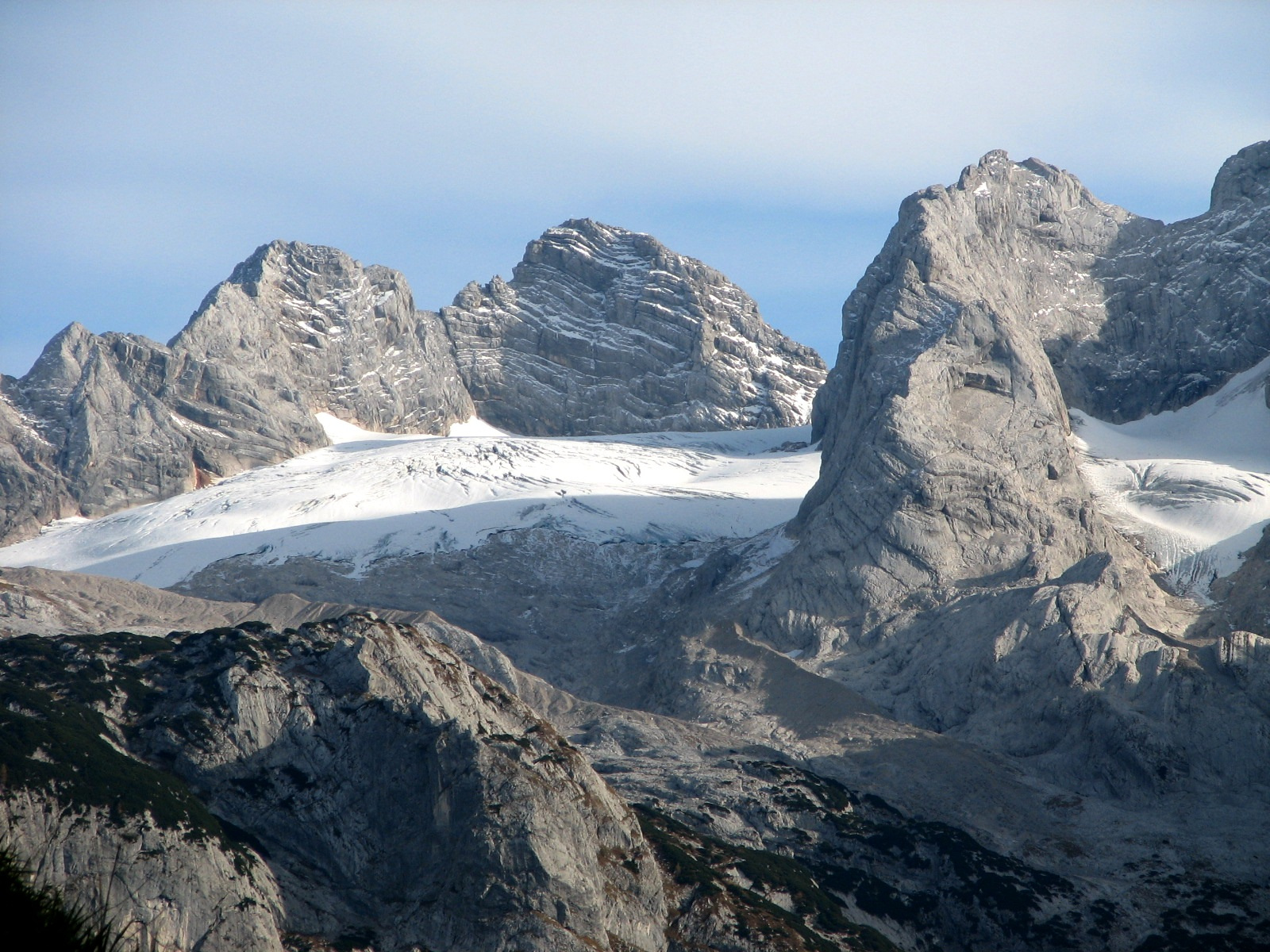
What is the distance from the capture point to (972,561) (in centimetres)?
14175

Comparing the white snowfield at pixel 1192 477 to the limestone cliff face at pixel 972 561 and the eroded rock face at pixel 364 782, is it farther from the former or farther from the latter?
the eroded rock face at pixel 364 782

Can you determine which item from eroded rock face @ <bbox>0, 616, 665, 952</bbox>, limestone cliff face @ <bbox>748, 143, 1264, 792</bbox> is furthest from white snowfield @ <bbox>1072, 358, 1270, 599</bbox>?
eroded rock face @ <bbox>0, 616, 665, 952</bbox>

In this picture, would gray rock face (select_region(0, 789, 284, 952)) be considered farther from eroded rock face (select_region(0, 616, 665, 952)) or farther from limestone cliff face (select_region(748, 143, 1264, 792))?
limestone cliff face (select_region(748, 143, 1264, 792))

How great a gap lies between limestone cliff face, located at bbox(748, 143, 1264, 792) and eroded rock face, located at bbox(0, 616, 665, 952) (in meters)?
51.0

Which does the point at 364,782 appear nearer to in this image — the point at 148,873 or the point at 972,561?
the point at 148,873

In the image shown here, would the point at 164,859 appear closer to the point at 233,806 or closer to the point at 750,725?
the point at 233,806

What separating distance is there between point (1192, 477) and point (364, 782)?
127 m

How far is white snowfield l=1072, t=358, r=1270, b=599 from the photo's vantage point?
15225 cm

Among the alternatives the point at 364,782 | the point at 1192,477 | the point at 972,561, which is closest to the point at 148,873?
the point at 364,782

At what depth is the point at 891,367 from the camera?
543 ft

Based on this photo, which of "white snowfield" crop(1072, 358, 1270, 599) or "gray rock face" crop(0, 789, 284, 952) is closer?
"gray rock face" crop(0, 789, 284, 952)

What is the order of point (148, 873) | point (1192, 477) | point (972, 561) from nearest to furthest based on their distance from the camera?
point (148, 873) < point (972, 561) < point (1192, 477)

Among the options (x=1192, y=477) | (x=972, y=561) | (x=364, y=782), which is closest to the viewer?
(x=364, y=782)

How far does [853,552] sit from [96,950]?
130 metres
